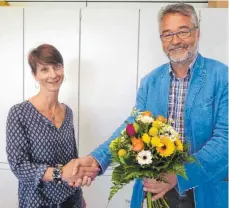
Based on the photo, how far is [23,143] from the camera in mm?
1234

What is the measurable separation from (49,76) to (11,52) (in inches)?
28.6

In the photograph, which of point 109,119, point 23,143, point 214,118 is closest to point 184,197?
point 214,118

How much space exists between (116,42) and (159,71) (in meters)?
0.67

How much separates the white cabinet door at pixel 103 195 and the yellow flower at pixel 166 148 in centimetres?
128

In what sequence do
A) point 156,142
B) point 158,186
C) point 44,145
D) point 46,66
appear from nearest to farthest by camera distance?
point 156,142 < point 158,186 < point 44,145 < point 46,66

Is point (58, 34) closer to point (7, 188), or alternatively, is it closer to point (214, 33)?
point (214, 33)

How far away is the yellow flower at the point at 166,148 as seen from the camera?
87 cm

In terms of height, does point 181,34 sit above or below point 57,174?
above

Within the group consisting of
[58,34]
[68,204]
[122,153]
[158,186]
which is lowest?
[68,204]

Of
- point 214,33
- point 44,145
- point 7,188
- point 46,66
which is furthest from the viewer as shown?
point 7,188

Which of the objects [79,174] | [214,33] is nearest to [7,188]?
[79,174]

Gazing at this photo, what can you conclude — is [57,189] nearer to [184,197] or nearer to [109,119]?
[184,197]

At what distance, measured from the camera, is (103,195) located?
6.84 feet

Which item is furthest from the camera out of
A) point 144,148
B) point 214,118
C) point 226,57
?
point 226,57
